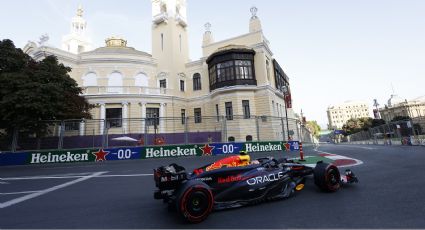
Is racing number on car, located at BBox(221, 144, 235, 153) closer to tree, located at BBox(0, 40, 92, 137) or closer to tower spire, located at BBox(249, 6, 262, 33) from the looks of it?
tree, located at BBox(0, 40, 92, 137)

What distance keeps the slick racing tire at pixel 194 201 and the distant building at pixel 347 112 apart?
207 meters

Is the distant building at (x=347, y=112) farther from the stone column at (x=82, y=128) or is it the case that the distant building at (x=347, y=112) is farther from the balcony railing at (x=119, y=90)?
the stone column at (x=82, y=128)

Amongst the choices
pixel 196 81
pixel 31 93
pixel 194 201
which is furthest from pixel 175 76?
pixel 194 201

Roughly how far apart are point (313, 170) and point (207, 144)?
10.3m

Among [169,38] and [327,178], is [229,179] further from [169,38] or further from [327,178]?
[169,38]

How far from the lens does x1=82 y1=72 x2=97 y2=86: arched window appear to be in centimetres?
3450

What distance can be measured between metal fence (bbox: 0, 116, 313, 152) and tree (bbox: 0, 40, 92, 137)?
1145mm

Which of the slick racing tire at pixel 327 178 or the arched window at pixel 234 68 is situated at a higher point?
the arched window at pixel 234 68

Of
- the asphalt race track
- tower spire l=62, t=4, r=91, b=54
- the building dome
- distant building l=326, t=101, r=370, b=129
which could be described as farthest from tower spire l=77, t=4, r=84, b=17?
distant building l=326, t=101, r=370, b=129

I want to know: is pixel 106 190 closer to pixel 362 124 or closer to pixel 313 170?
pixel 313 170

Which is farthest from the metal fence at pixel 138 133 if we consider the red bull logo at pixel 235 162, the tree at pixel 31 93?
the red bull logo at pixel 235 162

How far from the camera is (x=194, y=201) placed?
396 cm

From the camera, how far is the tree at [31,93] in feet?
59.5

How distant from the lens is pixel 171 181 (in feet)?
13.9
